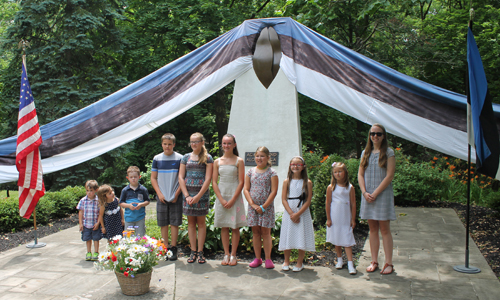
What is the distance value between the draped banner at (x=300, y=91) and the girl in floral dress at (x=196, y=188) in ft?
2.01

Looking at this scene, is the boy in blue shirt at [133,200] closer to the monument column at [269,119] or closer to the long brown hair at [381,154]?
the monument column at [269,119]

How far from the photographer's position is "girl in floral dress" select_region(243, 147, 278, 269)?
4.95 meters

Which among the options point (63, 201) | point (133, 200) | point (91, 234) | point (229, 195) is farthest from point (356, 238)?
point (63, 201)

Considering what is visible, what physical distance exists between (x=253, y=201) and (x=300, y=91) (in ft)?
5.02

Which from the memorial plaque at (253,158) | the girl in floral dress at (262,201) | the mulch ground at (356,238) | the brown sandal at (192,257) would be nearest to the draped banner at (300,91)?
the girl in floral dress at (262,201)

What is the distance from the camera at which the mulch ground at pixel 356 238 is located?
17.6 feet

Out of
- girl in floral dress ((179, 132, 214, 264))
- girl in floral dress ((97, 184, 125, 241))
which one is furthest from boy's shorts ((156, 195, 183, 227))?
girl in floral dress ((97, 184, 125, 241))

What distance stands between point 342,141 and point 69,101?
10.6m

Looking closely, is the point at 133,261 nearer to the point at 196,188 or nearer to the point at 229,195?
the point at 196,188

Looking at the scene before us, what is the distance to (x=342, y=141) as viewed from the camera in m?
17.0

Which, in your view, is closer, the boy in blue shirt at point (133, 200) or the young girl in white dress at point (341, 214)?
the young girl in white dress at point (341, 214)

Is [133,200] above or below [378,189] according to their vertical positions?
below

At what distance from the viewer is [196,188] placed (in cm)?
519

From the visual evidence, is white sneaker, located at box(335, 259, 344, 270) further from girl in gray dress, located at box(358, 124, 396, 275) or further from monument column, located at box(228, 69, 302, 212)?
monument column, located at box(228, 69, 302, 212)
